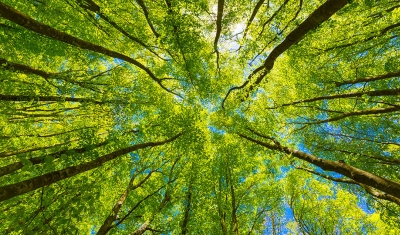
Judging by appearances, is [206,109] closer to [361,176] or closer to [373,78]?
[373,78]

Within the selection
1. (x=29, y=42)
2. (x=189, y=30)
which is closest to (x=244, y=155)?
(x=189, y=30)

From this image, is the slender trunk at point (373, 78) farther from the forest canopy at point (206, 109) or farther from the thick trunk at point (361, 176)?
the thick trunk at point (361, 176)

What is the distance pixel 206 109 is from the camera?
34.7 feet

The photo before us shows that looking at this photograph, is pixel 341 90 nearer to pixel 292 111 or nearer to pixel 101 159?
pixel 292 111

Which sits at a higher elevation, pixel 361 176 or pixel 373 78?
pixel 373 78

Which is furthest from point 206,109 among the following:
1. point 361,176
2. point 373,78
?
point 361,176

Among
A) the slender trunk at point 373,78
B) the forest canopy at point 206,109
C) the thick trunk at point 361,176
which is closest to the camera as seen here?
the thick trunk at point 361,176

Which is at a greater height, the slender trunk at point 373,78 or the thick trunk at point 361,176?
the slender trunk at point 373,78

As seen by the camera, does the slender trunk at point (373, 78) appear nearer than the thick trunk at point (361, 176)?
No

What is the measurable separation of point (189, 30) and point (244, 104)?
4451 millimetres

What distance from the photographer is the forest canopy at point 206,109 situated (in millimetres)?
6191

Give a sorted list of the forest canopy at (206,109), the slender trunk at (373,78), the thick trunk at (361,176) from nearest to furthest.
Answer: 1. the thick trunk at (361,176)
2. the slender trunk at (373,78)
3. the forest canopy at (206,109)

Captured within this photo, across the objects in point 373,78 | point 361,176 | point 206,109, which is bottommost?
point 361,176

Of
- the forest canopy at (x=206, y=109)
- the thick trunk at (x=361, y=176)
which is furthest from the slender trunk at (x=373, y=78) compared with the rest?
the thick trunk at (x=361, y=176)
